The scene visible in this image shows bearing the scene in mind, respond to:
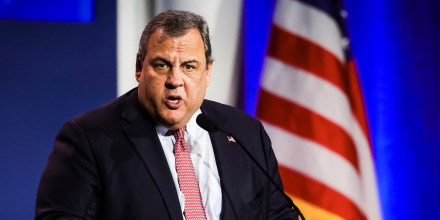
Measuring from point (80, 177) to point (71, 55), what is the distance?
116 centimetres

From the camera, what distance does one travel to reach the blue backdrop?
2361mm

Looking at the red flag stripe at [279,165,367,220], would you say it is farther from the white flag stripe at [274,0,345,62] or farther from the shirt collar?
the shirt collar

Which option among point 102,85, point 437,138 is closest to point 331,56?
point 437,138

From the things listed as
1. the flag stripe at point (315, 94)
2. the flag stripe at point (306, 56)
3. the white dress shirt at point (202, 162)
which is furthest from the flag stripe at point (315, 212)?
the white dress shirt at point (202, 162)

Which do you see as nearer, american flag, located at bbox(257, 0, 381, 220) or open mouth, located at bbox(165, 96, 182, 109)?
open mouth, located at bbox(165, 96, 182, 109)

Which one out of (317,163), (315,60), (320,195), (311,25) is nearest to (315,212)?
(320,195)

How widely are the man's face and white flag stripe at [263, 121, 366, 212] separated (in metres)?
0.94

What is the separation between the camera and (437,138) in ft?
9.20

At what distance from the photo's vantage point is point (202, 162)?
1.60m

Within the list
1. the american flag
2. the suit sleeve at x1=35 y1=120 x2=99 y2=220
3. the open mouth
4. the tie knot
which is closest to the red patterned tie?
the tie knot

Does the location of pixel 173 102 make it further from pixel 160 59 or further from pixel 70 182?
pixel 70 182

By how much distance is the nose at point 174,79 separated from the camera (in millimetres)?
1446

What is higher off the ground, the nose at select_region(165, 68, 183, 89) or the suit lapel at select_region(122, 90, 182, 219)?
the nose at select_region(165, 68, 183, 89)

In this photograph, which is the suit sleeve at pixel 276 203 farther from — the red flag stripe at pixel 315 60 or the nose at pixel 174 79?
Result: the red flag stripe at pixel 315 60
